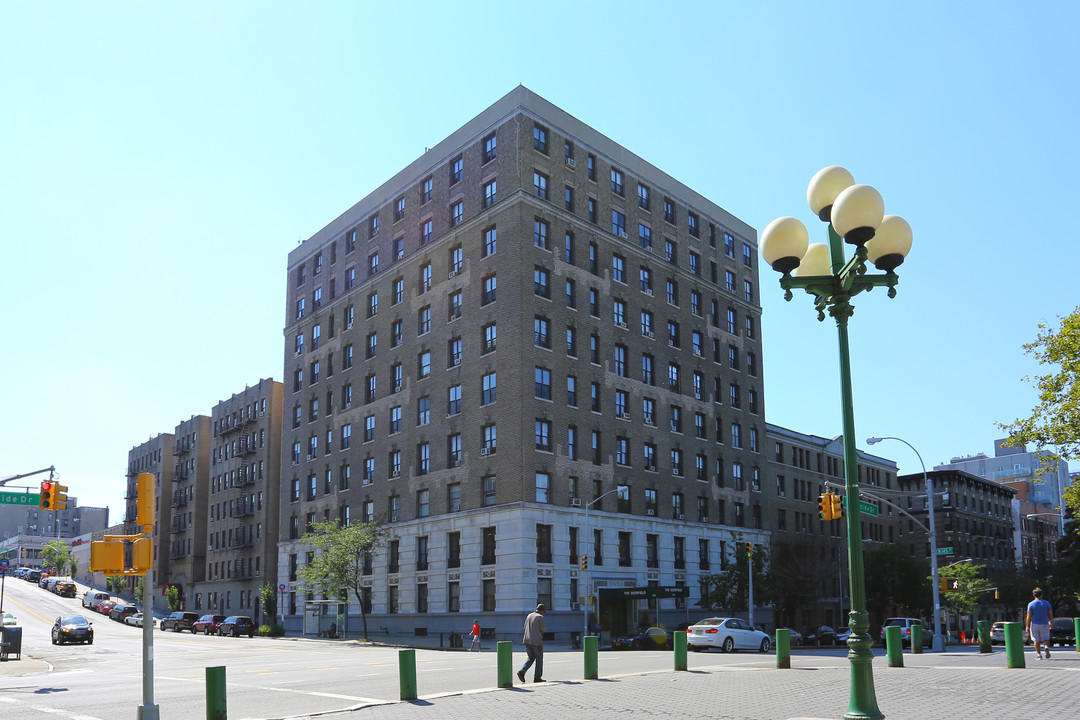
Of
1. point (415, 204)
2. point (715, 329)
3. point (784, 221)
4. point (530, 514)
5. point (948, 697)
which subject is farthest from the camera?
point (715, 329)

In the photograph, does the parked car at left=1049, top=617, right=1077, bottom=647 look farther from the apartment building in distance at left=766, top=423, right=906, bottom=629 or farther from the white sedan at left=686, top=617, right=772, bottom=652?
the apartment building in distance at left=766, top=423, right=906, bottom=629

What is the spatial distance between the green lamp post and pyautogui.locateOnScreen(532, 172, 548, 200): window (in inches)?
1846

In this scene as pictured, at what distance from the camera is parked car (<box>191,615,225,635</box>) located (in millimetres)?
75375

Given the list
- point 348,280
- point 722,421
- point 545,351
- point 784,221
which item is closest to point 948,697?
point 784,221

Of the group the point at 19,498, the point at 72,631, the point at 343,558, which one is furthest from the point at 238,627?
the point at 19,498

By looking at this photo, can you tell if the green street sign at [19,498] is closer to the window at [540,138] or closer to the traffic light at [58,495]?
the traffic light at [58,495]

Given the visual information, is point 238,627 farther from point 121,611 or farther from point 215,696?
point 215,696

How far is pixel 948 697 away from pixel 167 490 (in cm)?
11247

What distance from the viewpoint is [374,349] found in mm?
69125

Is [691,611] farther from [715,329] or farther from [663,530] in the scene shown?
[715,329]

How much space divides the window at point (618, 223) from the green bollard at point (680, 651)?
134 feet

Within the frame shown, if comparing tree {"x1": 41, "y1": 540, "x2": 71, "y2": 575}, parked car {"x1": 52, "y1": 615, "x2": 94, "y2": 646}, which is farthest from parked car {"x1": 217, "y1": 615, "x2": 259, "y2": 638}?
tree {"x1": 41, "y1": 540, "x2": 71, "y2": 575}

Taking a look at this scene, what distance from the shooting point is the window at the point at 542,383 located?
5547 cm

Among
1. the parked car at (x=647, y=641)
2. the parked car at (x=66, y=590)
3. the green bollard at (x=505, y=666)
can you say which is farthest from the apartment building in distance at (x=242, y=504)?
the green bollard at (x=505, y=666)
